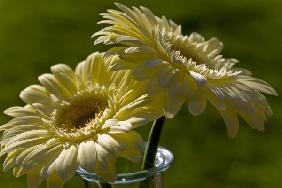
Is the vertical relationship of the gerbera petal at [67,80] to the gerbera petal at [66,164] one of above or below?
above

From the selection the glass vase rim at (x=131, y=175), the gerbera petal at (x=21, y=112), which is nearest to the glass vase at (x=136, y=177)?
the glass vase rim at (x=131, y=175)

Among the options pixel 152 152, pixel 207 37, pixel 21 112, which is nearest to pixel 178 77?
pixel 152 152

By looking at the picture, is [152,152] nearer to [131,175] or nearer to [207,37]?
[131,175]

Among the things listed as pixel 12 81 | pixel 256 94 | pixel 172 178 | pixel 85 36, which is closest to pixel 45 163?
pixel 256 94

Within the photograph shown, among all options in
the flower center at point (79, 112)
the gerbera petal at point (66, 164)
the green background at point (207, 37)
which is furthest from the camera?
the green background at point (207, 37)

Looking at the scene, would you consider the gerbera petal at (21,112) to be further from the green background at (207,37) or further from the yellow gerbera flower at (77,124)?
the green background at (207,37)

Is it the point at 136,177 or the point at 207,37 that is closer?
the point at 136,177

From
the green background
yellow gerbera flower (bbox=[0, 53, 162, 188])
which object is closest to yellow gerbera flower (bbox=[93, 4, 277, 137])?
yellow gerbera flower (bbox=[0, 53, 162, 188])

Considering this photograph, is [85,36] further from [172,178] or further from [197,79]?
[197,79]
